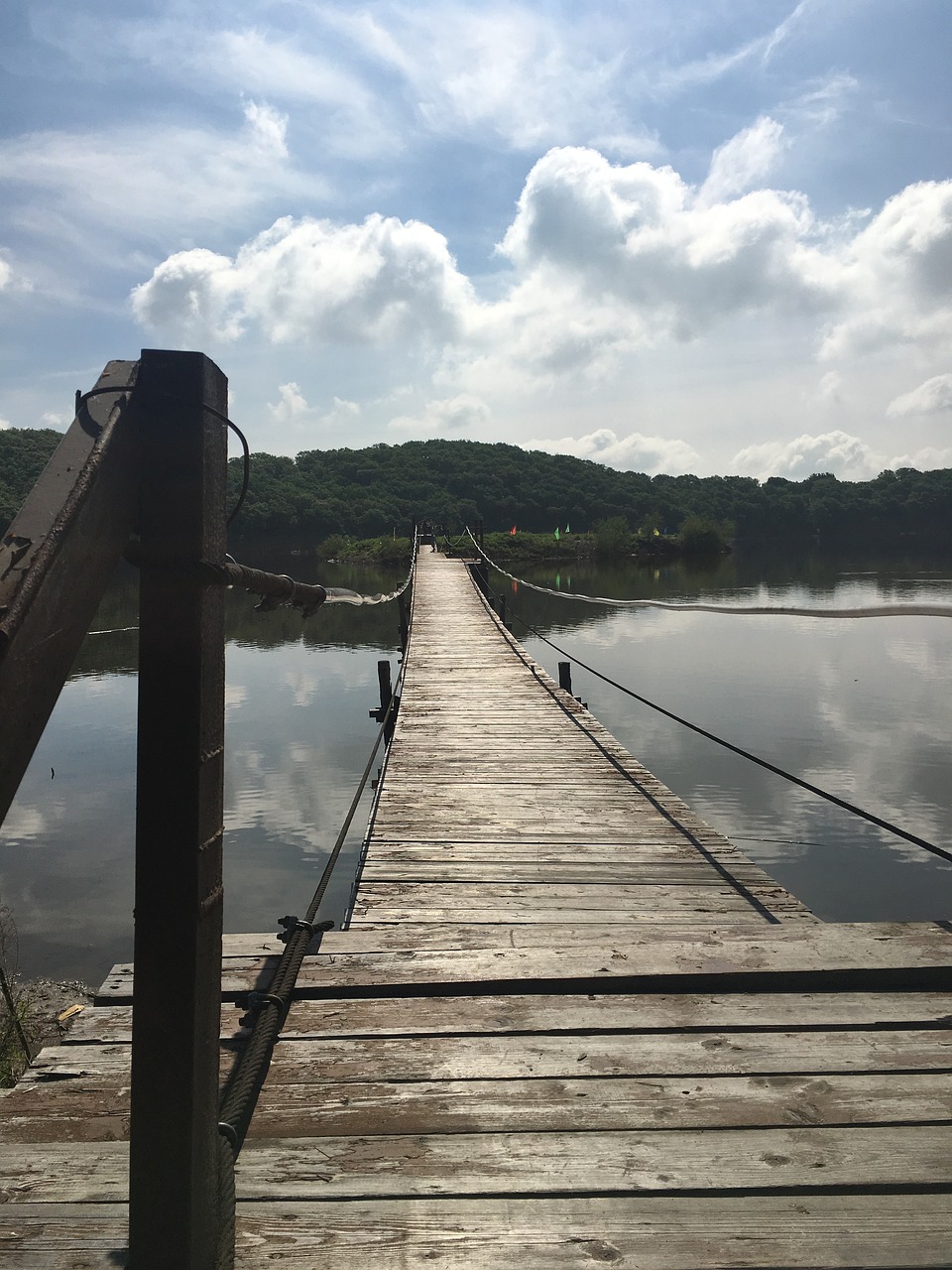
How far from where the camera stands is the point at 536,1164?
1.68m

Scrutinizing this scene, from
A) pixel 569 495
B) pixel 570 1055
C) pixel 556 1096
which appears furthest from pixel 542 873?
pixel 569 495

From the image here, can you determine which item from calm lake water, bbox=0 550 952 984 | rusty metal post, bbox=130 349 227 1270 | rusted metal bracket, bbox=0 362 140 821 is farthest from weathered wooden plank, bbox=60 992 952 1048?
calm lake water, bbox=0 550 952 984

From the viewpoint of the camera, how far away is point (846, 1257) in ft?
4.73

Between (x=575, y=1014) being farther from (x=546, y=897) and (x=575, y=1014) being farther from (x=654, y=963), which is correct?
(x=546, y=897)

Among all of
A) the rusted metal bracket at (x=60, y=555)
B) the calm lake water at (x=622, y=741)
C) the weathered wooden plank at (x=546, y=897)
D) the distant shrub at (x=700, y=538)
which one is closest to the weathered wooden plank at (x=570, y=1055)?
the weathered wooden plank at (x=546, y=897)

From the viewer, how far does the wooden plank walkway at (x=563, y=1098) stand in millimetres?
A: 1499

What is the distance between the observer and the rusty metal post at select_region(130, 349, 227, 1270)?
1.18 m

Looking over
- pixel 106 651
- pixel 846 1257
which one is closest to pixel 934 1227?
pixel 846 1257

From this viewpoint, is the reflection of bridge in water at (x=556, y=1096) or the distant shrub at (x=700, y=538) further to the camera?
the distant shrub at (x=700, y=538)

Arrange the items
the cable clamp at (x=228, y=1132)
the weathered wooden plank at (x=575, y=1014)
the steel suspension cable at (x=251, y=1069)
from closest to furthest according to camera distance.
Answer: the steel suspension cable at (x=251, y=1069)
the cable clamp at (x=228, y=1132)
the weathered wooden plank at (x=575, y=1014)

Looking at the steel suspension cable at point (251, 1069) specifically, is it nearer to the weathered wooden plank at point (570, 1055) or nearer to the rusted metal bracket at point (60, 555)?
the weathered wooden plank at point (570, 1055)

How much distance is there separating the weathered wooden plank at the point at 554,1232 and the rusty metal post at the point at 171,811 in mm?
318

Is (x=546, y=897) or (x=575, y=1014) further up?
(x=575, y=1014)

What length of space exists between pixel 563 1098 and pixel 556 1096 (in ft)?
0.06
